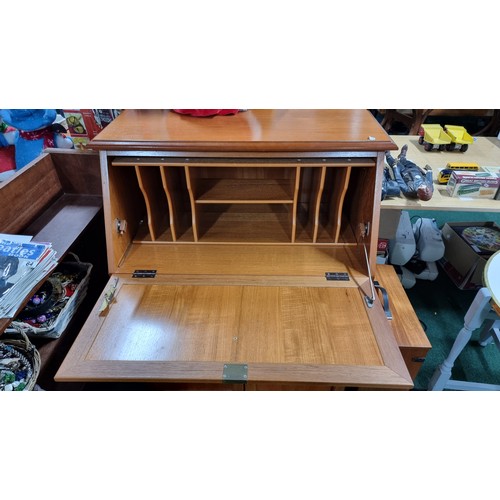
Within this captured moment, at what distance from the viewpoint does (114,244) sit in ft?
4.42

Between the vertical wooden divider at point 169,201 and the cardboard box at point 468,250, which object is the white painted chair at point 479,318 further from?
the vertical wooden divider at point 169,201

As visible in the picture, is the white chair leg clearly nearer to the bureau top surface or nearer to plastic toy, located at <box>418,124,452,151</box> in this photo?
the bureau top surface

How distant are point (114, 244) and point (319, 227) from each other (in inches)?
34.2

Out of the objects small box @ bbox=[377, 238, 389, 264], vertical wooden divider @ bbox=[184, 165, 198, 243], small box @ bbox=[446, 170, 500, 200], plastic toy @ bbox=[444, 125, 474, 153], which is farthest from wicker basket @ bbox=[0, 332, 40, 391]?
plastic toy @ bbox=[444, 125, 474, 153]

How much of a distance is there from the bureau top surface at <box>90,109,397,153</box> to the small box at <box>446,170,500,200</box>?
0.65m

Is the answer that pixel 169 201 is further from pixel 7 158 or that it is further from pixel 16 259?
pixel 7 158

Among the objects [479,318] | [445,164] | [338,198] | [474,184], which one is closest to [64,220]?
[338,198]

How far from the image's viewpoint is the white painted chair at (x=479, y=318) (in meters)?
1.38

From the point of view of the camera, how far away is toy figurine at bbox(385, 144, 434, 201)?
1.71 m

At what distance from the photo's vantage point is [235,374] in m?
1.02

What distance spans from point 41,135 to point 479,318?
7.72 feet

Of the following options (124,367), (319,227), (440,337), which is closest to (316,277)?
(319,227)

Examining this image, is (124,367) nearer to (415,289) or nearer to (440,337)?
(440,337)

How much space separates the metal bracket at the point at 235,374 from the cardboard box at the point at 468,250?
6.28ft
